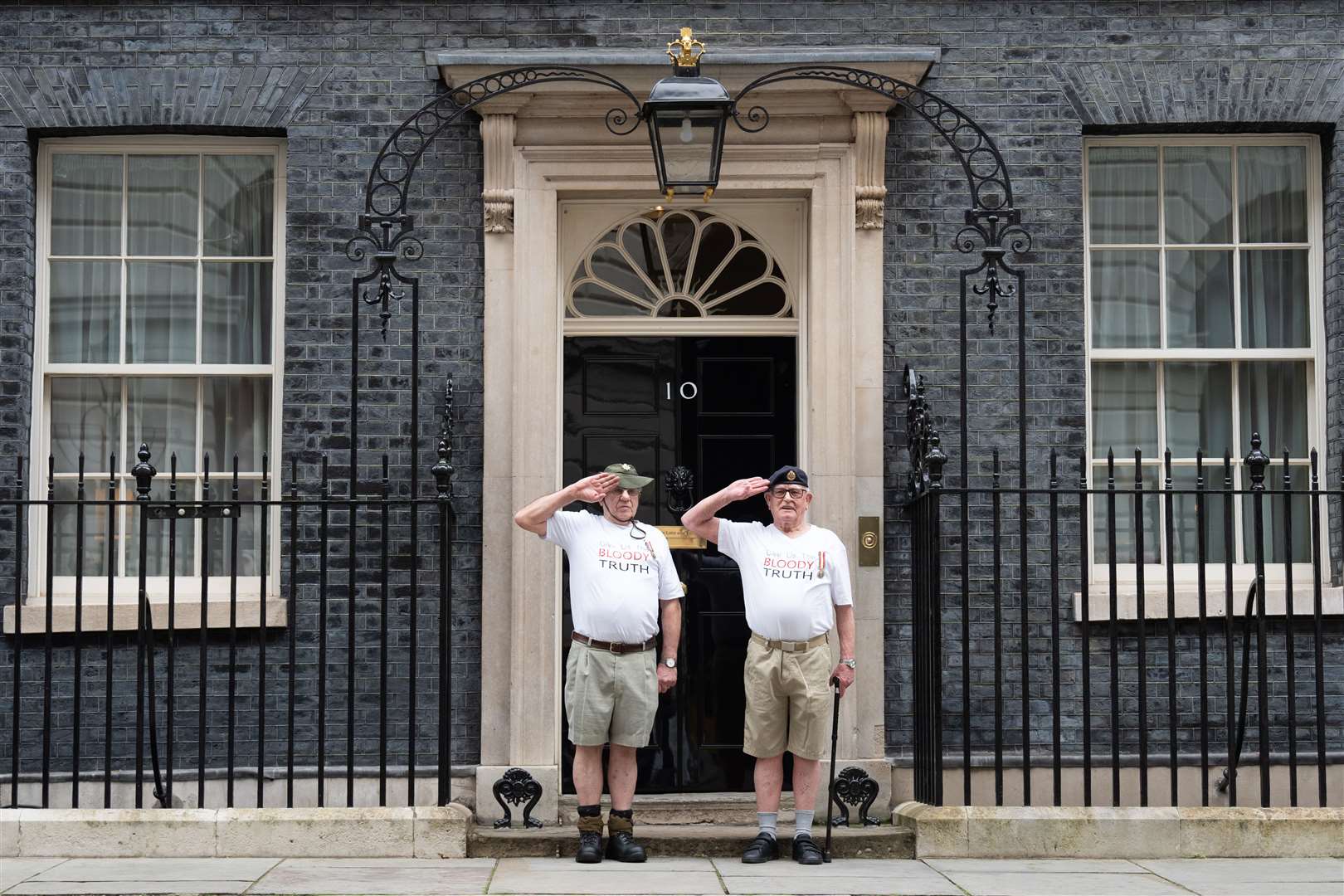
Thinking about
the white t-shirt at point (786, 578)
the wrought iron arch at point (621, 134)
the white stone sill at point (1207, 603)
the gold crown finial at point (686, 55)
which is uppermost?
the gold crown finial at point (686, 55)

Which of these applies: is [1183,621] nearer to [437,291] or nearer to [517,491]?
[517,491]

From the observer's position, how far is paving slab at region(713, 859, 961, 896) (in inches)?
263

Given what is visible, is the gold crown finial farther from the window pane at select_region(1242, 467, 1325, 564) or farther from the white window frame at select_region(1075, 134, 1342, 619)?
the window pane at select_region(1242, 467, 1325, 564)

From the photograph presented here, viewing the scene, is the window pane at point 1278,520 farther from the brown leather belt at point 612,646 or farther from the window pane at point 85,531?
the window pane at point 85,531

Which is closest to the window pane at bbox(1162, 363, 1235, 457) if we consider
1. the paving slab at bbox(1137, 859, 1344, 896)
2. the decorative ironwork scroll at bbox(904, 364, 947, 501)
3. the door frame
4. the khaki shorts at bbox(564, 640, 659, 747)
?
the decorative ironwork scroll at bbox(904, 364, 947, 501)

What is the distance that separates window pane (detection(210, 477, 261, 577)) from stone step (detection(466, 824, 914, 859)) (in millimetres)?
2061

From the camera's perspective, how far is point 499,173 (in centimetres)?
877

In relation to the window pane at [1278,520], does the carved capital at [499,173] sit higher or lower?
higher

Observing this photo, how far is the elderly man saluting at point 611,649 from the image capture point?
292 inches

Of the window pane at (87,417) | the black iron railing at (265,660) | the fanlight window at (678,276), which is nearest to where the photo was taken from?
the black iron railing at (265,660)

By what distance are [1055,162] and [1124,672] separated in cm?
263

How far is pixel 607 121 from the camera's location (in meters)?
8.55

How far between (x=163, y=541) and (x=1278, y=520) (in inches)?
228

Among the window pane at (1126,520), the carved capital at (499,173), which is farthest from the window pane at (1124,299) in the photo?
the carved capital at (499,173)
